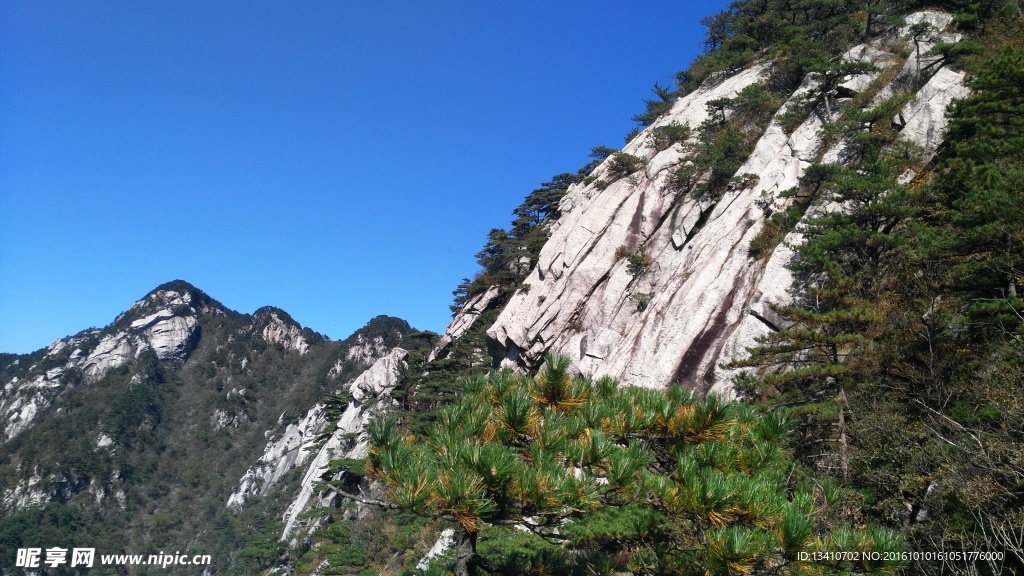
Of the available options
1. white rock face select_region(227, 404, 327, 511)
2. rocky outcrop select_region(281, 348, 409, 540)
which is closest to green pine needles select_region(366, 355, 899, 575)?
rocky outcrop select_region(281, 348, 409, 540)

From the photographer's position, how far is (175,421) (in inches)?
3883

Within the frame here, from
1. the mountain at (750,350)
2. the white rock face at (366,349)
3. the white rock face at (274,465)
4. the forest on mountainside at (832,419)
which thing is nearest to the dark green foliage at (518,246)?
the mountain at (750,350)

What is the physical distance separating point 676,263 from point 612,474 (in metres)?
18.2

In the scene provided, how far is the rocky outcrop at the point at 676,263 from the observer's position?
16.1m

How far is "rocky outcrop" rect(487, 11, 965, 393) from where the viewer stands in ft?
52.9

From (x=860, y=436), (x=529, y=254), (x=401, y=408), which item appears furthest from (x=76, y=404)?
(x=860, y=436)

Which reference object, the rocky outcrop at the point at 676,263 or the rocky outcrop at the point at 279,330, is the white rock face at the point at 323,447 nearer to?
the rocky outcrop at the point at 676,263

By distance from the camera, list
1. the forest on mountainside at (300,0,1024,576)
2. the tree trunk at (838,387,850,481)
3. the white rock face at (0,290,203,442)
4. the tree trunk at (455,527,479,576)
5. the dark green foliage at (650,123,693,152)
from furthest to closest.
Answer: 1. the white rock face at (0,290,203,442)
2. the dark green foliage at (650,123,693,152)
3. the tree trunk at (838,387,850,481)
4. the tree trunk at (455,527,479,576)
5. the forest on mountainside at (300,0,1024,576)

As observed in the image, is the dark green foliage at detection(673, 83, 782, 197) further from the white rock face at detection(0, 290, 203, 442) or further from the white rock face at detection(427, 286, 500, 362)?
the white rock face at detection(0, 290, 203, 442)

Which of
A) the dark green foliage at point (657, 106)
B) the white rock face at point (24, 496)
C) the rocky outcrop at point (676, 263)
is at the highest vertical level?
the dark green foliage at point (657, 106)

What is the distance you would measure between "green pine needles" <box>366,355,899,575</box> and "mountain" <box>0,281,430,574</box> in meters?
34.5

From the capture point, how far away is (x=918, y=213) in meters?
13.2

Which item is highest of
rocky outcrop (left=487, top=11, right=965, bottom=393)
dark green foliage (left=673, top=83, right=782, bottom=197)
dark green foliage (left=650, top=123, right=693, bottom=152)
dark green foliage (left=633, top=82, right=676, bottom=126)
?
dark green foliage (left=633, top=82, right=676, bottom=126)

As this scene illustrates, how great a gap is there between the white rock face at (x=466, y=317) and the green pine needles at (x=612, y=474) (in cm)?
2907
